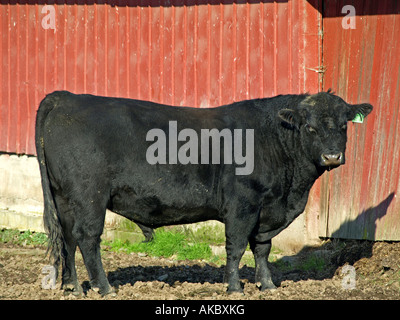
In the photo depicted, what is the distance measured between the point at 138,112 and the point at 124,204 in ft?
3.40

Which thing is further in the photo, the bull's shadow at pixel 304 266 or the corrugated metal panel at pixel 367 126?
the corrugated metal panel at pixel 367 126

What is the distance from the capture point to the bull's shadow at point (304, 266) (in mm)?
9562

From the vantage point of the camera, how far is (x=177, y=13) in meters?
11.4

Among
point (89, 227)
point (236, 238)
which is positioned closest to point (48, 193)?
point (89, 227)

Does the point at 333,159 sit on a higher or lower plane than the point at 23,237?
higher

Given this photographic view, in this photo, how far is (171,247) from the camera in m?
10.9

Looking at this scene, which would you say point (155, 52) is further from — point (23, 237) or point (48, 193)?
point (48, 193)

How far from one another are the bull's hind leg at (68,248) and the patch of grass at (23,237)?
404 cm

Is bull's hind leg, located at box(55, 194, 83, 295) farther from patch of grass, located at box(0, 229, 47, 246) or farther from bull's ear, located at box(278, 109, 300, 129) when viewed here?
patch of grass, located at box(0, 229, 47, 246)

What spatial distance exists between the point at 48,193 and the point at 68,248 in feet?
2.27

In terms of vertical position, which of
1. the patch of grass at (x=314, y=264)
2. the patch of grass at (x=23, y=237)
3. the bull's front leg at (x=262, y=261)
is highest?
the bull's front leg at (x=262, y=261)

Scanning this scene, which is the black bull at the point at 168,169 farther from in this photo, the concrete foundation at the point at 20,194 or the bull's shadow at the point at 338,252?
the concrete foundation at the point at 20,194

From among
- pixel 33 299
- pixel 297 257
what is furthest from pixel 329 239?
pixel 33 299

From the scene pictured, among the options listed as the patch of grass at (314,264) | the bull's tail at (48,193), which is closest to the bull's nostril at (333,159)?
the patch of grass at (314,264)
